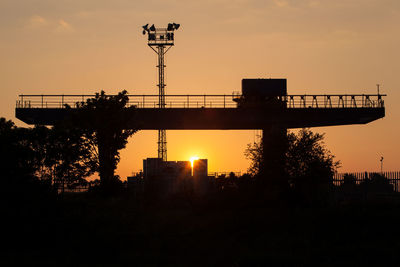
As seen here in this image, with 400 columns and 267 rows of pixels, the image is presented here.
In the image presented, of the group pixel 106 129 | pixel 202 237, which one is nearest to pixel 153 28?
pixel 106 129

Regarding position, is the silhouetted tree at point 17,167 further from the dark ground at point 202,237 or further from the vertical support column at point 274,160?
the vertical support column at point 274,160

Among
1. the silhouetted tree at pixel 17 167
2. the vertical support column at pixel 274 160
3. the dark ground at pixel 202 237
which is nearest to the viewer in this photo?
the dark ground at pixel 202 237

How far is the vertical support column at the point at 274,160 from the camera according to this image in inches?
2216

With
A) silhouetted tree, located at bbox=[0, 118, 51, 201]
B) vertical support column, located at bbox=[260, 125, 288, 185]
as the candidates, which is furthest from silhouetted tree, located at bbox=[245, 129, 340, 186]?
silhouetted tree, located at bbox=[0, 118, 51, 201]

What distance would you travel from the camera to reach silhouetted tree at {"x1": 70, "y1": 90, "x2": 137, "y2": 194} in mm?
62781

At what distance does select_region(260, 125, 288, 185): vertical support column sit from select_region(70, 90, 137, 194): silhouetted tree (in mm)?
13897

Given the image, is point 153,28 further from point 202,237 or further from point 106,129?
point 202,237

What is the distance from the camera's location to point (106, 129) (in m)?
63.1

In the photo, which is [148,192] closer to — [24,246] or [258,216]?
[258,216]

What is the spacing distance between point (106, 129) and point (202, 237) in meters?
31.9

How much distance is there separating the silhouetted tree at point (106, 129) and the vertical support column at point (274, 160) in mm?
13897

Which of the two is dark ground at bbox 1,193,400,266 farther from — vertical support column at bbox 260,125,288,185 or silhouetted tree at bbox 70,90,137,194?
silhouetted tree at bbox 70,90,137,194

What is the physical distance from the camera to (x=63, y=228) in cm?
3600

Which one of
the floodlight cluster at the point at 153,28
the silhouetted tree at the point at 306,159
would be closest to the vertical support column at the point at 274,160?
the silhouetted tree at the point at 306,159
